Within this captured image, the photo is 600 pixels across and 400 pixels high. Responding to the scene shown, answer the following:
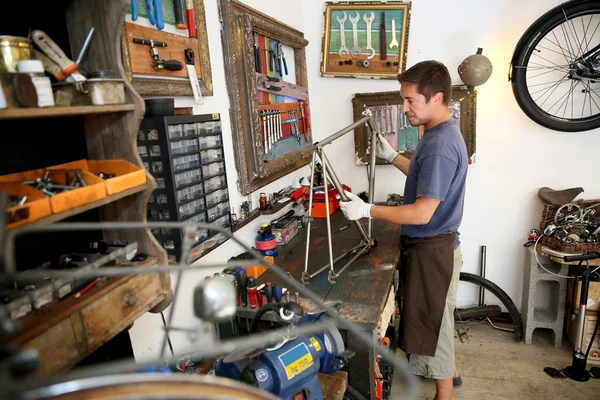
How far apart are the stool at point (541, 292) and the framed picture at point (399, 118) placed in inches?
35.0

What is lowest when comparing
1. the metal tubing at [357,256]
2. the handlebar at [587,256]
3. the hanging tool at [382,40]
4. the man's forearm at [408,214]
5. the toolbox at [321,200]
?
the handlebar at [587,256]

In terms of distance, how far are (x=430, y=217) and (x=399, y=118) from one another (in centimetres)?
150

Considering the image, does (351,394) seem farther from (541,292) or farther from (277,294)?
(541,292)

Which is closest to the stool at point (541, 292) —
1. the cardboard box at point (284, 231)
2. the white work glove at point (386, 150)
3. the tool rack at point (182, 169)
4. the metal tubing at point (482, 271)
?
the metal tubing at point (482, 271)

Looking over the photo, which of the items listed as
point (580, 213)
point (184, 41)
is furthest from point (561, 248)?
point (184, 41)

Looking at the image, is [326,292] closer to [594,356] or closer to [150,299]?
[150,299]

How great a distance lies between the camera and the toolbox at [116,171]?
3.23 feet

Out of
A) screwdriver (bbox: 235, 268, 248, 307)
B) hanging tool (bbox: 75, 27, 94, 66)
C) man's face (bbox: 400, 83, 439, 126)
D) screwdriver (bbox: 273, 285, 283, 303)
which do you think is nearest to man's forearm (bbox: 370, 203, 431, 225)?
man's face (bbox: 400, 83, 439, 126)

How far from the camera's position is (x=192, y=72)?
1677 millimetres

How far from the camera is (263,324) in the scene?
1.74 m

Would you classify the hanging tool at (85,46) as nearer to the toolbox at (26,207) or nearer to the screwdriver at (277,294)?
the toolbox at (26,207)

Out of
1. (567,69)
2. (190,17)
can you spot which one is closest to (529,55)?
(567,69)

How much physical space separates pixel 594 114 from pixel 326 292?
2.38 m

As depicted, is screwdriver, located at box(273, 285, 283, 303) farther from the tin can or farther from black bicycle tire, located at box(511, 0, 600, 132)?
black bicycle tire, located at box(511, 0, 600, 132)
